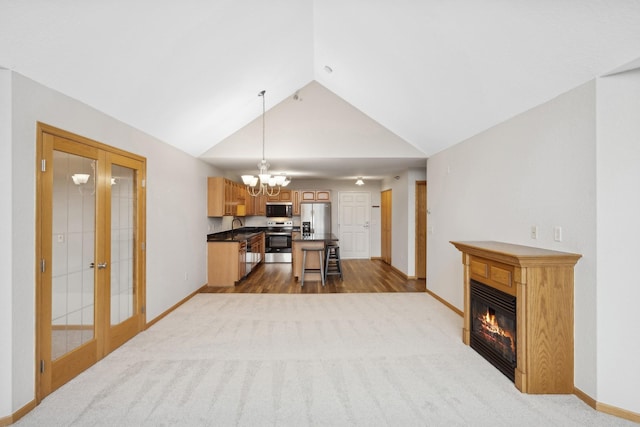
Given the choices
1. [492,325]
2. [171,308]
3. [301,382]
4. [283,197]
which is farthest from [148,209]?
[283,197]

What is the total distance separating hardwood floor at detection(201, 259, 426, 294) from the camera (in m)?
5.75

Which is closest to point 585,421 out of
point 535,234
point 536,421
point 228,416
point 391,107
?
point 536,421

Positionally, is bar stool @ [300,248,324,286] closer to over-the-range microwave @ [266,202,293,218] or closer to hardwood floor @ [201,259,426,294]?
hardwood floor @ [201,259,426,294]

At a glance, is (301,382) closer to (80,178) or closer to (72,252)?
(72,252)

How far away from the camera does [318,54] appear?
4.13 m

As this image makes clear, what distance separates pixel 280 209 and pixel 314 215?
98 cm

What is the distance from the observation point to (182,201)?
195 inches

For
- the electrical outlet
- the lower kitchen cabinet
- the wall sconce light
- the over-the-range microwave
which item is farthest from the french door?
the over-the-range microwave

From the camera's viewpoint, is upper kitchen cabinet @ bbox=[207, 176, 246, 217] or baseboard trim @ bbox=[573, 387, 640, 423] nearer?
baseboard trim @ bbox=[573, 387, 640, 423]

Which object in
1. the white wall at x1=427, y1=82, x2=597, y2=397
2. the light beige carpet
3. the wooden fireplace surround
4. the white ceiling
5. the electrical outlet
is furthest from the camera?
the electrical outlet

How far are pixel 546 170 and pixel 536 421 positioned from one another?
1.93m

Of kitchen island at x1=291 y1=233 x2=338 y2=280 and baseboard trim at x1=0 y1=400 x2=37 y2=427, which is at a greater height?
kitchen island at x1=291 y1=233 x2=338 y2=280

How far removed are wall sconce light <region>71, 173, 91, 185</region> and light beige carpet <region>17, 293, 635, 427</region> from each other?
1.67 metres

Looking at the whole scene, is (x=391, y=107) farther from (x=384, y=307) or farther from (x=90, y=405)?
(x=90, y=405)
